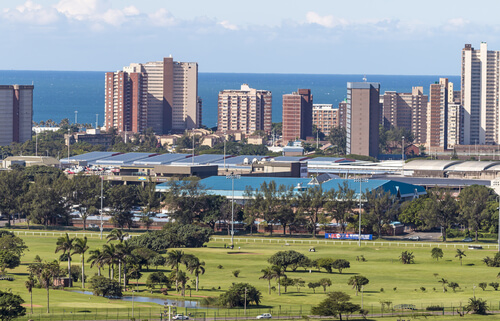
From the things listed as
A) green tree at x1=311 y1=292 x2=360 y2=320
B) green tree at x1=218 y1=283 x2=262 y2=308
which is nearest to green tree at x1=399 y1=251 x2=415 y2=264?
green tree at x1=218 y1=283 x2=262 y2=308

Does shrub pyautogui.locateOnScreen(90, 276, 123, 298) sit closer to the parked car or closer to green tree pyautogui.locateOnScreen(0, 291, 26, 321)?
green tree pyautogui.locateOnScreen(0, 291, 26, 321)

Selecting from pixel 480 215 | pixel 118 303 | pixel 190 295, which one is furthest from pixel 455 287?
pixel 480 215

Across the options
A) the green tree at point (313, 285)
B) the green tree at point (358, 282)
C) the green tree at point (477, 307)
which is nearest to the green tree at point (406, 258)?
the green tree at point (358, 282)

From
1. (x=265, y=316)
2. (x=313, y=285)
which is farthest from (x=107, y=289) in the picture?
(x=313, y=285)

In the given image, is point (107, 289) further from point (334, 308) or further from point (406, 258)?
point (406, 258)

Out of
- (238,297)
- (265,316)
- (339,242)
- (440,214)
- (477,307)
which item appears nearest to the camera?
(265,316)

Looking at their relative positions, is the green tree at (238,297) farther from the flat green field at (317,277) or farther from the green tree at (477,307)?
the green tree at (477,307)
